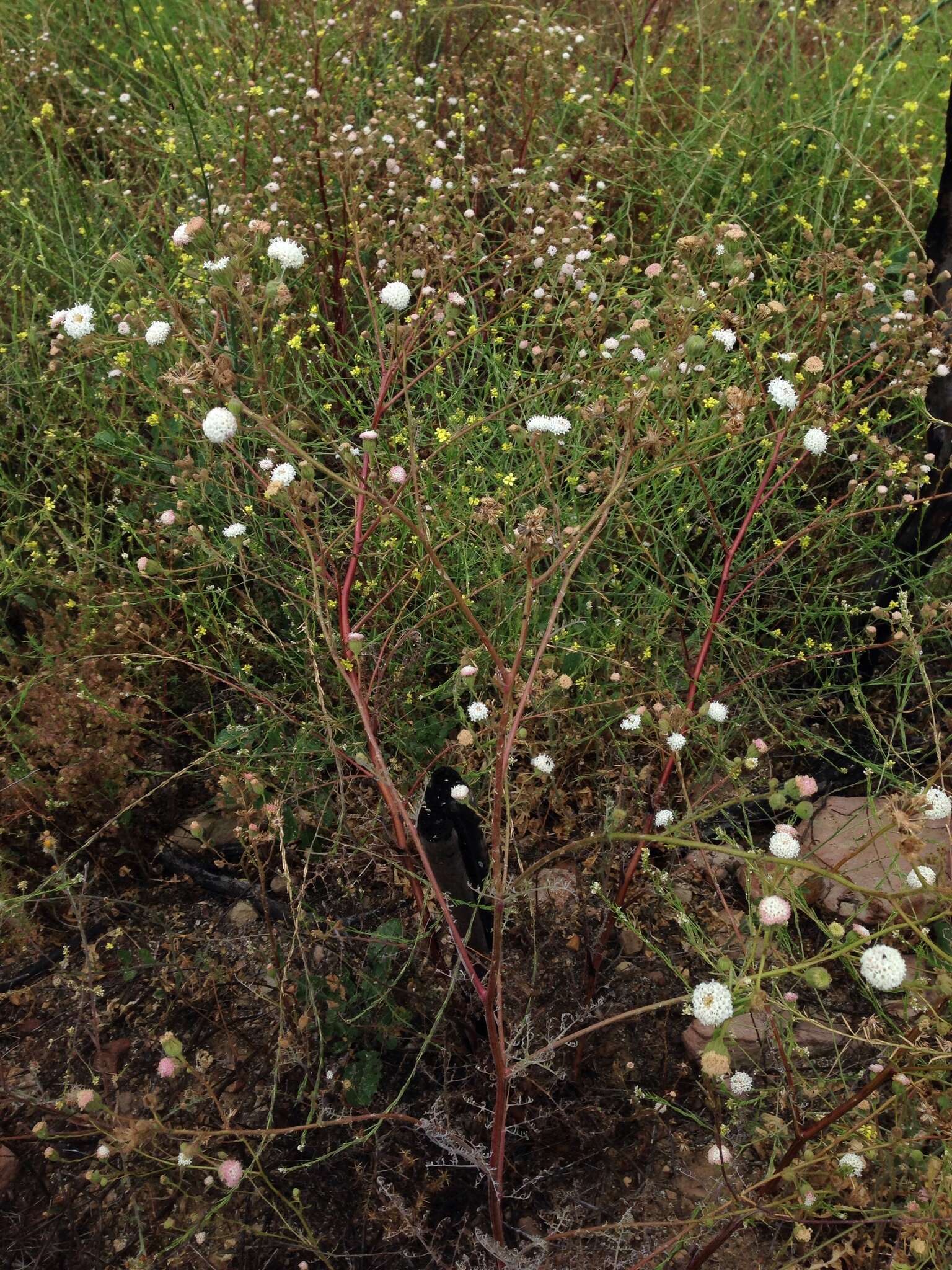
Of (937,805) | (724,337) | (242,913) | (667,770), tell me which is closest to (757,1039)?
Result: (667,770)

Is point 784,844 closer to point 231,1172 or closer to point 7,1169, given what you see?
point 231,1172

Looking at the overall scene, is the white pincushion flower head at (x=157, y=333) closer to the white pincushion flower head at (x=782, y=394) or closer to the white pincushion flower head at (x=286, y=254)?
the white pincushion flower head at (x=286, y=254)

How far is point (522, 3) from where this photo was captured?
361cm

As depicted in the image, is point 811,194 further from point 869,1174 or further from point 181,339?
point 869,1174

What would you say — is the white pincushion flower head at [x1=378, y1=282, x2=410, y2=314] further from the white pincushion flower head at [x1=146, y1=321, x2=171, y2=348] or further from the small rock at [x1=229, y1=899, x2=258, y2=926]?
the small rock at [x1=229, y1=899, x2=258, y2=926]

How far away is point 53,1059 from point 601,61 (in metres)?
3.91

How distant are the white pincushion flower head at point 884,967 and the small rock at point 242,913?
52.8 inches

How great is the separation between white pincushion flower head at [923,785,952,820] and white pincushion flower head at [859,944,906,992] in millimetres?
185

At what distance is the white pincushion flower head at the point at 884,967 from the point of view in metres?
1.04

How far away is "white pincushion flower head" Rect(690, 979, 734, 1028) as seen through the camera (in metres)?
1.00

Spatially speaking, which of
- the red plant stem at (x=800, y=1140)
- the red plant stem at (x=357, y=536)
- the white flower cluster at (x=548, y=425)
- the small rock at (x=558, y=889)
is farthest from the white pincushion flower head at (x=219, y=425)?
the red plant stem at (x=800, y=1140)

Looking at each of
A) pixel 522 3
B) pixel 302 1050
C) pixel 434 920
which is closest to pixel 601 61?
pixel 522 3

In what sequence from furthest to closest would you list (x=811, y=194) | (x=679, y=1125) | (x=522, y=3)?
(x=522, y=3)
(x=811, y=194)
(x=679, y=1125)

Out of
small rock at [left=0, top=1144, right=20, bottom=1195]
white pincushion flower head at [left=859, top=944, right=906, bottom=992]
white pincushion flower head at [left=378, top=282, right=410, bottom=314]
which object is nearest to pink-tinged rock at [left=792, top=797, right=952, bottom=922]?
white pincushion flower head at [left=859, top=944, right=906, bottom=992]
